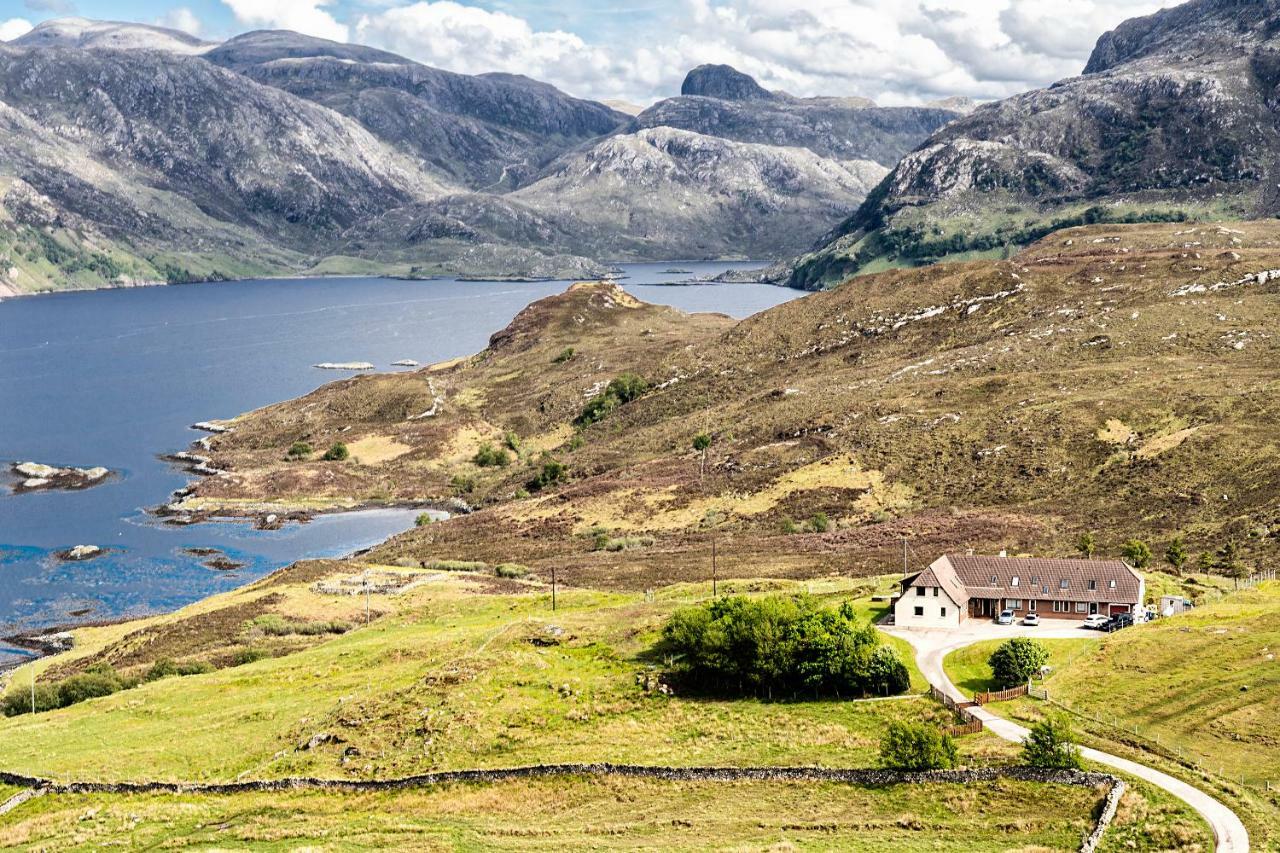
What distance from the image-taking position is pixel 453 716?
Answer: 2586 inches

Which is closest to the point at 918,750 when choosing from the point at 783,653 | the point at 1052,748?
the point at 1052,748

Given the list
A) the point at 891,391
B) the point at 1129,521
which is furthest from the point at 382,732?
the point at 891,391

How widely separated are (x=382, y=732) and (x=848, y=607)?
90.9ft

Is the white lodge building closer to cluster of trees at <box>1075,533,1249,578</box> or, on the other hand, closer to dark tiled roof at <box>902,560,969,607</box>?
dark tiled roof at <box>902,560,969,607</box>

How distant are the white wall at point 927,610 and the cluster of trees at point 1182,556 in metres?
23.0

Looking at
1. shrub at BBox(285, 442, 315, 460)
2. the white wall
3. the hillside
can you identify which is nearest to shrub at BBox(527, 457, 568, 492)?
the hillside

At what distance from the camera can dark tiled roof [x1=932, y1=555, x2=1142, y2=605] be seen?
252 ft

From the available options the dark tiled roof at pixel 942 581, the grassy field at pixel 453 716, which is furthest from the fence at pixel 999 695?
the dark tiled roof at pixel 942 581

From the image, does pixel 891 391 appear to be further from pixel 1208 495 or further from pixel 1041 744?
pixel 1041 744

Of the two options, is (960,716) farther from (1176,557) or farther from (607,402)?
(607,402)

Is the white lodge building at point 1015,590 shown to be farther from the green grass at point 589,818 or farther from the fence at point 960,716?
the green grass at point 589,818

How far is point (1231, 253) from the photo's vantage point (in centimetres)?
18162

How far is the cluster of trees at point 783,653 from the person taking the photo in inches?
2486

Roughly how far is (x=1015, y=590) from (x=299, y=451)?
141m
